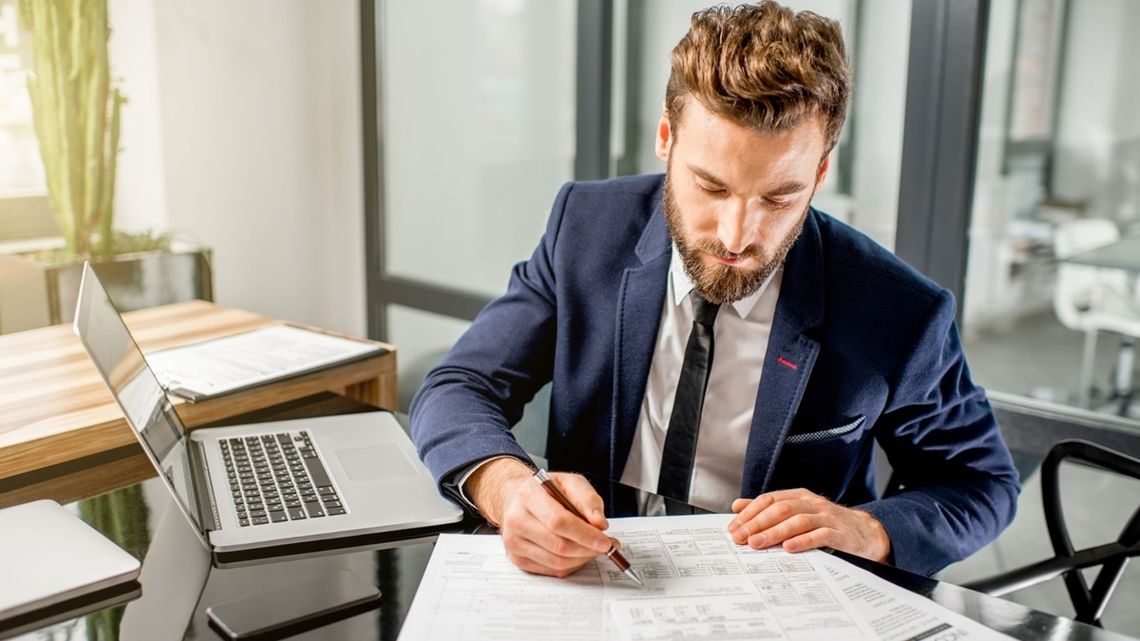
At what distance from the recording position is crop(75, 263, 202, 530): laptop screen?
1.03 meters

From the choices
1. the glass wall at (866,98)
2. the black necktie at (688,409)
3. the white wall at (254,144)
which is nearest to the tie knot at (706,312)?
the black necktie at (688,409)

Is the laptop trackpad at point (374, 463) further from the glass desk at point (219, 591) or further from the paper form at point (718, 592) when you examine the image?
the paper form at point (718, 592)

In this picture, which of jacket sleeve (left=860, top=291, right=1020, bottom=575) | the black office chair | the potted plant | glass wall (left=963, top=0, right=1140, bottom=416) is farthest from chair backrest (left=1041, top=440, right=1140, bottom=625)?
the potted plant

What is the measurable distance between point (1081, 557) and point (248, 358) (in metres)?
1.34

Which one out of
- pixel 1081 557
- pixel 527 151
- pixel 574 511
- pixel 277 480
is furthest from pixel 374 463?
pixel 527 151

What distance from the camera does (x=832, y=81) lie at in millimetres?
1265

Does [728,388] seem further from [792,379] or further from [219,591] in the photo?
[219,591]

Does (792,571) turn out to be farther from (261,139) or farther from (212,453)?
(261,139)

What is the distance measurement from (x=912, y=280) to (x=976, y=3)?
1076mm

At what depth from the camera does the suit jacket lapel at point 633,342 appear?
4.78ft

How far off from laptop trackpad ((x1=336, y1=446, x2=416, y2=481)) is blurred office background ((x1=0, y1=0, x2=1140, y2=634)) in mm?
340

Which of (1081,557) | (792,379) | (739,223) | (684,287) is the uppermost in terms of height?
(739,223)

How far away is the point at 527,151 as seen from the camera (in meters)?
3.25

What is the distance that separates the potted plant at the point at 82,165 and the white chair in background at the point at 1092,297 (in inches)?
92.8
